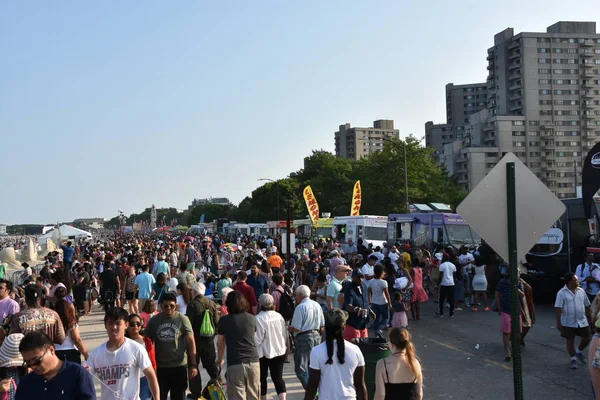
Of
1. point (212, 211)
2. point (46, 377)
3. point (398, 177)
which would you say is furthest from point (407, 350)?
point (212, 211)

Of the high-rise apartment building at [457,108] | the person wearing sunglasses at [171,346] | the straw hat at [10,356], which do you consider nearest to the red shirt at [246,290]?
the person wearing sunglasses at [171,346]

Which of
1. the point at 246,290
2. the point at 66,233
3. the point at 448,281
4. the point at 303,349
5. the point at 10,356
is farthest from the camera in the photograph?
the point at 66,233

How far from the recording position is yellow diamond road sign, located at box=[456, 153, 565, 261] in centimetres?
465

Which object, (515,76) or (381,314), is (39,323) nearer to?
(381,314)

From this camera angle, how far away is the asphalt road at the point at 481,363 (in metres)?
8.66

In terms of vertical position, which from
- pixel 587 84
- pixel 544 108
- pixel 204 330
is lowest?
pixel 204 330

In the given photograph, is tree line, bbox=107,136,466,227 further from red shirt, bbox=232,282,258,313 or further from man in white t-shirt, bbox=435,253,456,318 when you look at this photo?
red shirt, bbox=232,282,258,313

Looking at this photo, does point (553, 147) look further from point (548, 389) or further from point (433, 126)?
point (548, 389)

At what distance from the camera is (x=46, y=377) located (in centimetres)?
414

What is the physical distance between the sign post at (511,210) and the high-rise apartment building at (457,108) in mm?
148635

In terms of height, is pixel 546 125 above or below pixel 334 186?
above

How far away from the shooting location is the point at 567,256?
17672mm

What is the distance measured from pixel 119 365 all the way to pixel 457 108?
15390 centimetres

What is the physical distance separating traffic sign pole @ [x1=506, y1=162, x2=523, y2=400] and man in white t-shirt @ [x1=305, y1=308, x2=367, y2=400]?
150 cm
